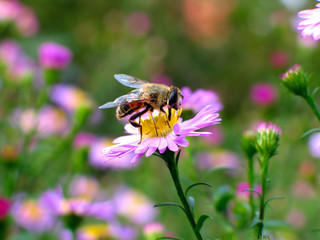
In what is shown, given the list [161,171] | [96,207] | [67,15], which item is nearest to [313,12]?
[96,207]

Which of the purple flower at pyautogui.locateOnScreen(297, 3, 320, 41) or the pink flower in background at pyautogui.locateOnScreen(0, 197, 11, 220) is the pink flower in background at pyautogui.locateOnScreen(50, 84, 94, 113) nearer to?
the pink flower in background at pyautogui.locateOnScreen(0, 197, 11, 220)

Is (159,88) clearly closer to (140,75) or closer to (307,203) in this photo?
(307,203)

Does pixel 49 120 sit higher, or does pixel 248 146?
pixel 49 120

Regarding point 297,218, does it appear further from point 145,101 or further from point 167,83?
point 167,83

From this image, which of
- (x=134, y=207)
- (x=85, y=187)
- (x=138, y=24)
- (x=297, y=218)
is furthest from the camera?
(x=138, y=24)

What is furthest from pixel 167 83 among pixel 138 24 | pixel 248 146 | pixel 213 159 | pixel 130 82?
pixel 248 146

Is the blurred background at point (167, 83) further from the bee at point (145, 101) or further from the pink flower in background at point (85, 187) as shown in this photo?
the bee at point (145, 101)

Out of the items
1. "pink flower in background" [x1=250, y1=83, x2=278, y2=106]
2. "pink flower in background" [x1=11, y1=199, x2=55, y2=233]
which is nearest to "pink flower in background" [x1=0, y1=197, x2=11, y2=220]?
"pink flower in background" [x1=11, y1=199, x2=55, y2=233]
